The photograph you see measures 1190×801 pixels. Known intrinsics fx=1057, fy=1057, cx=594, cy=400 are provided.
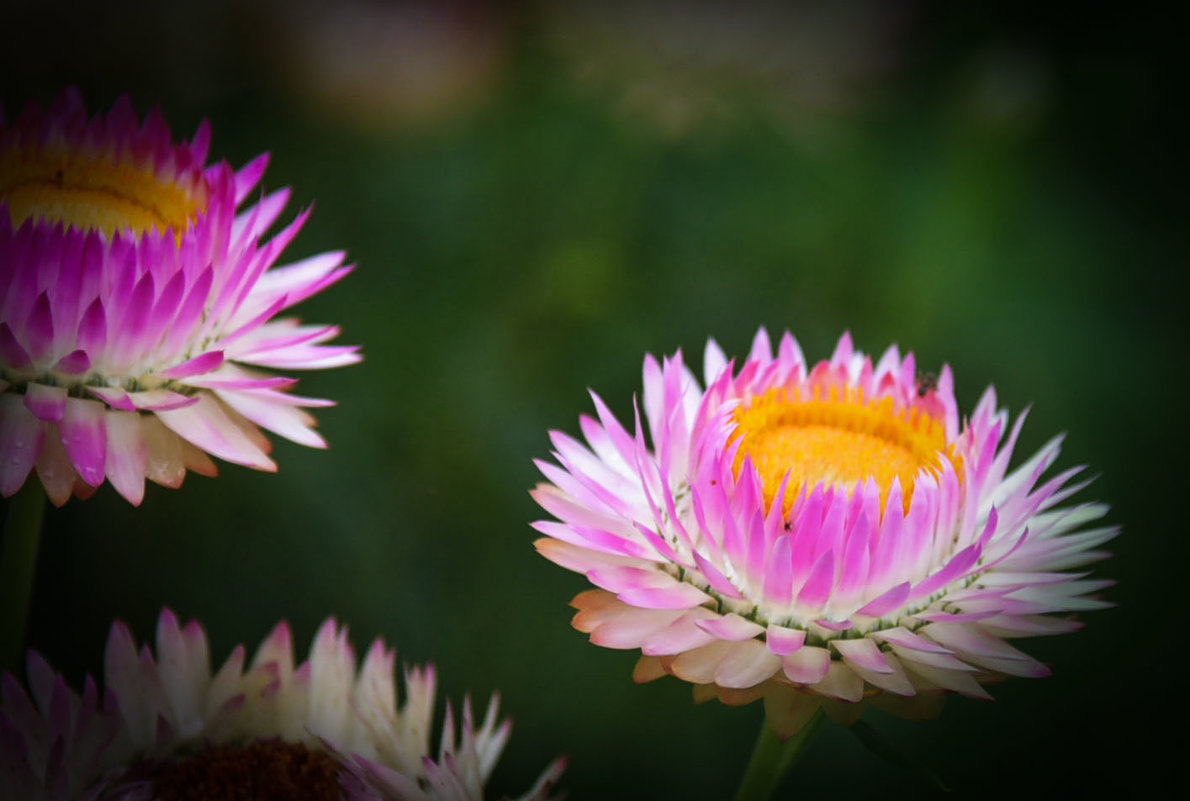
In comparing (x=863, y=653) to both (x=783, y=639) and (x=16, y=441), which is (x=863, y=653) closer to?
(x=783, y=639)

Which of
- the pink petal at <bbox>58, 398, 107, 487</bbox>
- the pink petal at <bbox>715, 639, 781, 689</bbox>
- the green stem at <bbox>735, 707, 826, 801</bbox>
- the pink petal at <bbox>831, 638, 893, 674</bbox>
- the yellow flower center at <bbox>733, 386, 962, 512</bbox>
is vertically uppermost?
the yellow flower center at <bbox>733, 386, 962, 512</bbox>

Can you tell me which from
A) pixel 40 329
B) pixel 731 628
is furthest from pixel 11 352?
pixel 731 628

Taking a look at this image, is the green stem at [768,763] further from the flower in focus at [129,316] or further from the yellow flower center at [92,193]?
the yellow flower center at [92,193]

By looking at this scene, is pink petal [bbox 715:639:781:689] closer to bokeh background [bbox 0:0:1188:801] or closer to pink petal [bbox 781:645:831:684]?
pink petal [bbox 781:645:831:684]

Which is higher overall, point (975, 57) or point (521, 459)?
point (975, 57)

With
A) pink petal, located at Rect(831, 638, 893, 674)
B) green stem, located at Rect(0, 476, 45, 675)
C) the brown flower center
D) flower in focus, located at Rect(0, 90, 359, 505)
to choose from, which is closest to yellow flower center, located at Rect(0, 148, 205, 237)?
flower in focus, located at Rect(0, 90, 359, 505)

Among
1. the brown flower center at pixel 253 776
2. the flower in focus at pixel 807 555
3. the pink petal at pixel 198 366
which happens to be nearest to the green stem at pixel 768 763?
the flower in focus at pixel 807 555

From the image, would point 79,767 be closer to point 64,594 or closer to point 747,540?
point 64,594

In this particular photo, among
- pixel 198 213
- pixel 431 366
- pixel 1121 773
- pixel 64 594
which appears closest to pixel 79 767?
pixel 64 594
